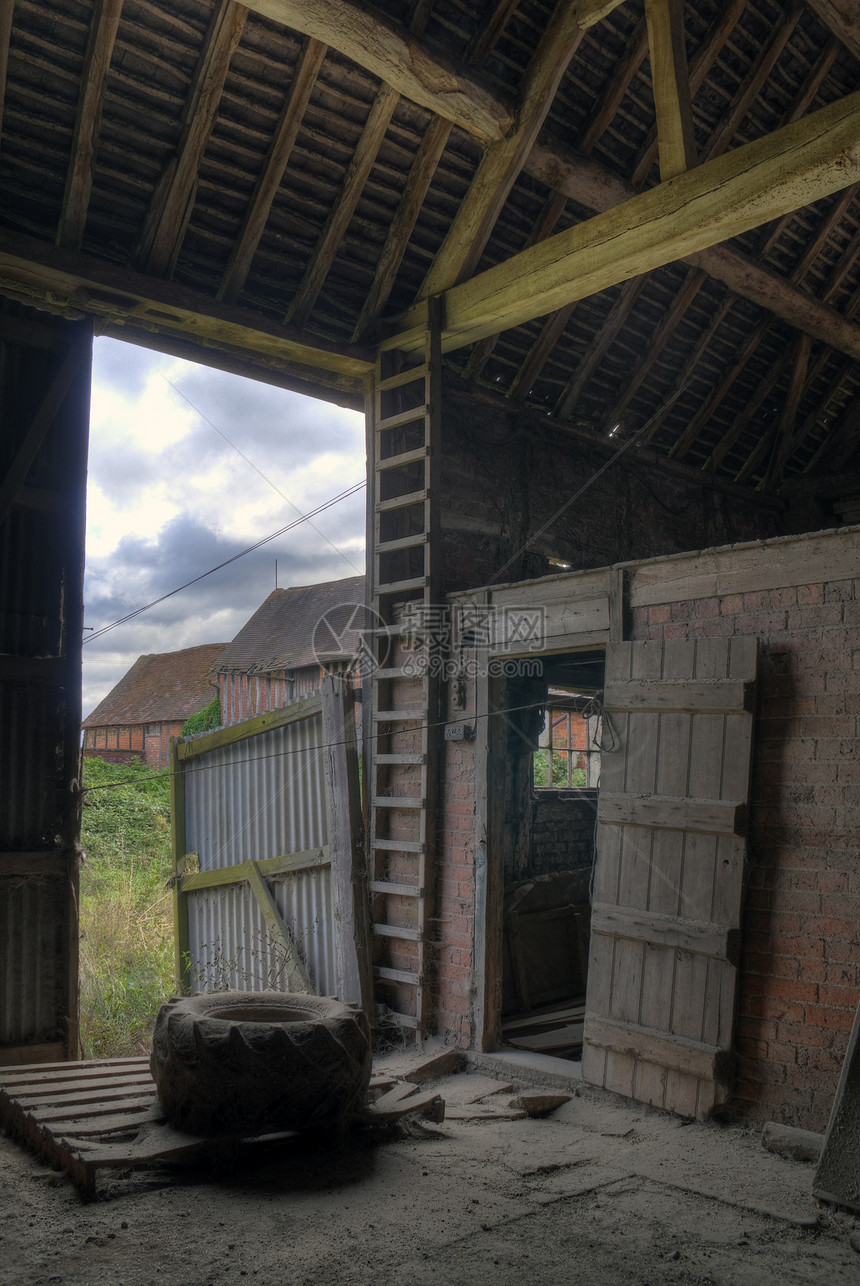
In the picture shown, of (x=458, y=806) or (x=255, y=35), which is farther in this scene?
(x=458, y=806)

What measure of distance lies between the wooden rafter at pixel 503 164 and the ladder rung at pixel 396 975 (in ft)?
16.2

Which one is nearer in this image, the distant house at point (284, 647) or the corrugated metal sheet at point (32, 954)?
the corrugated metal sheet at point (32, 954)

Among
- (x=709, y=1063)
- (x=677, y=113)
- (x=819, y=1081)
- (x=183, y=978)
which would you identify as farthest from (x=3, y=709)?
(x=677, y=113)

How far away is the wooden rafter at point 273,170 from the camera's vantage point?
18.1 ft

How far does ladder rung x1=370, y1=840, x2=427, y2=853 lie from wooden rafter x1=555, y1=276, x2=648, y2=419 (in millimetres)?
4068

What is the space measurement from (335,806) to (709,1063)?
287cm

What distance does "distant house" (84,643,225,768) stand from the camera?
24.4 m

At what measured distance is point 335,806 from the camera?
6273 mm

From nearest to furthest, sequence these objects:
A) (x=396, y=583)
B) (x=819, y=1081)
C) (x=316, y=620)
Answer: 1. (x=819, y=1081)
2. (x=396, y=583)
3. (x=316, y=620)

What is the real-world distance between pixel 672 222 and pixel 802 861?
11.7ft

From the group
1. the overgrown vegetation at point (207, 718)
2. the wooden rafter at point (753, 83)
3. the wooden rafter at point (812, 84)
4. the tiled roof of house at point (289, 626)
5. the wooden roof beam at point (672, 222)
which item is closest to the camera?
the wooden roof beam at point (672, 222)

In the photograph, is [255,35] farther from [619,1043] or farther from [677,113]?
[619,1043]

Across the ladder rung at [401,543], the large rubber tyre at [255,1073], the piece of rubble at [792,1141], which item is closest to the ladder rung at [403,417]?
the ladder rung at [401,543]

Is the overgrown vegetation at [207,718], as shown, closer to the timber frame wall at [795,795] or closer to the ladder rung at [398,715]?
the ladder rung at [398,715]
